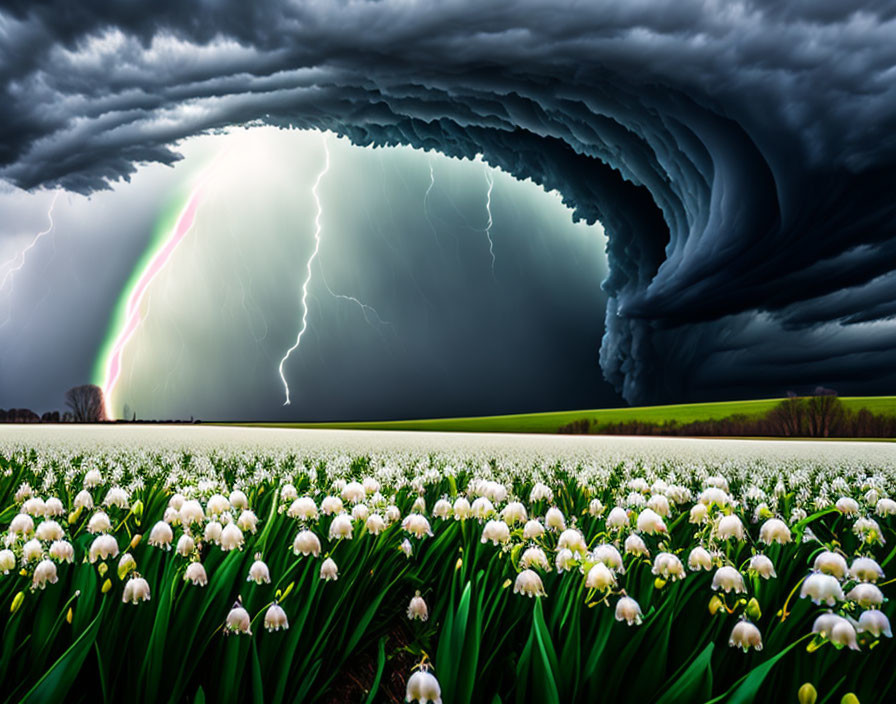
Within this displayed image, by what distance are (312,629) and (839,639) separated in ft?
5.59

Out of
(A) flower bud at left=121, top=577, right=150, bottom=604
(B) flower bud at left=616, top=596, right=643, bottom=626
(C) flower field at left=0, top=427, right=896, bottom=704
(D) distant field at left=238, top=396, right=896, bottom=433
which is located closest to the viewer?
(C) flower field at left=0, top=427, right=896, bottom=704

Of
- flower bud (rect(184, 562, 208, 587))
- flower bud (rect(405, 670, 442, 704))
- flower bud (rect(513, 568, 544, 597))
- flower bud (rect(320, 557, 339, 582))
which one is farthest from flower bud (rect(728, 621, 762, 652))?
flower bud (rect(184, 562, 208, 587))

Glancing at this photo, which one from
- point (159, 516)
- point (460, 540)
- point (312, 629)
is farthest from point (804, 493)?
point (159, 516)

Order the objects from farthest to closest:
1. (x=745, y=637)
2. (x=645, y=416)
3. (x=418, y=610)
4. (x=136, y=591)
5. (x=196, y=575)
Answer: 1. (x=645, y=416)
2. (x=418, y=610)
3. (x=196, y=575)
4. (x=136, y=591)
5. (x=745, y=637)

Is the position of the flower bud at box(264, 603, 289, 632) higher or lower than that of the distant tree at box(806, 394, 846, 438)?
lower

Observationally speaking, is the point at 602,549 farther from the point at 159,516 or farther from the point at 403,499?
the point at 159,516

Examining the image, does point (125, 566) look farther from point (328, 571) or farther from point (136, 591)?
point (328, 571)

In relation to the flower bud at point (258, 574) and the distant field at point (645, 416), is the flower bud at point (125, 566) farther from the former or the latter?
the distant field at point (645, 416)

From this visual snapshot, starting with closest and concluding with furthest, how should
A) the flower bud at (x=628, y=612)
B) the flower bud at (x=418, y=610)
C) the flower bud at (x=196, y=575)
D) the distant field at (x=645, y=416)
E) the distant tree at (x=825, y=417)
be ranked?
the flower bud at (x=628, y=612) < the flower bud at (x=196, y=575) < the flower bud at (x=418, y=610) < the distant tree at (x=825, y=417) < the distant field at (x=645, y=416)

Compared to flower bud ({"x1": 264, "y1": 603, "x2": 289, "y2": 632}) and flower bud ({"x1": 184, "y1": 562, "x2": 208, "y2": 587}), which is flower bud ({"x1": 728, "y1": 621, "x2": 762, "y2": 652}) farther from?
flower bud ({"x1": 184, "y1": 562, "x2": 208, "y2": 587})

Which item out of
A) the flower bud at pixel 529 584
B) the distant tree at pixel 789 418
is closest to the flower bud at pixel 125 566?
the flower bud at pixel 529 584

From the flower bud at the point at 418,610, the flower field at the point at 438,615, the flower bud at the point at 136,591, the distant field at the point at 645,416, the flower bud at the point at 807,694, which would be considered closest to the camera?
the flower bud at the point at 807,694

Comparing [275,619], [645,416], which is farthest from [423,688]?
[645,416]

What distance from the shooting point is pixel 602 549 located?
6.66 ft
